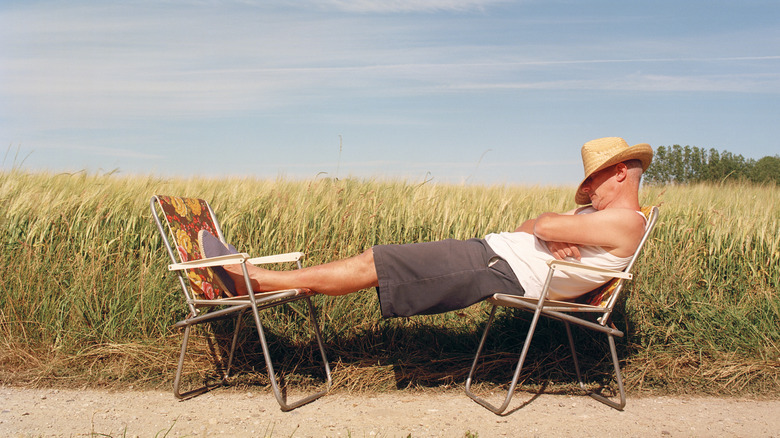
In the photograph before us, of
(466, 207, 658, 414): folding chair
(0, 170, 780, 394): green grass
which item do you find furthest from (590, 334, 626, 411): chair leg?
(0, 170, 780, 394): green grass

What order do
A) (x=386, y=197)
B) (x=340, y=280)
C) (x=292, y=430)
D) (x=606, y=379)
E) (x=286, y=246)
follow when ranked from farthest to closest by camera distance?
(x=386, y=197) < (x=286, y=246) < (x=606, y=379) < (x=340, y=280) < (x=292, y=430)

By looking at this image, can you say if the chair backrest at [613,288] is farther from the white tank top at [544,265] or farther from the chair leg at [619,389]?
the chair leg at [619,389]

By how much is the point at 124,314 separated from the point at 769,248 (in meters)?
3.60

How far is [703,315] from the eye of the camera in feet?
10.2

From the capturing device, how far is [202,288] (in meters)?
2.61

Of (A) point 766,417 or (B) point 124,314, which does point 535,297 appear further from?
(B) point 124,314

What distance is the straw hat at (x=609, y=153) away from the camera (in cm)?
253

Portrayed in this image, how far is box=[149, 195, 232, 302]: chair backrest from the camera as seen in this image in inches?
102

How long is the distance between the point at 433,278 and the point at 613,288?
0.82 meters

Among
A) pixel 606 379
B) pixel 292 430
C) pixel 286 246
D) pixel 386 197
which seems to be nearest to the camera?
pixel 292 430

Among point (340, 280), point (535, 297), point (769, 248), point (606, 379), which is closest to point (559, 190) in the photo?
point (769, 248)

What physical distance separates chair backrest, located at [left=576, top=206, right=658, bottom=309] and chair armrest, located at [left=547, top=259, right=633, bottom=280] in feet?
0.32

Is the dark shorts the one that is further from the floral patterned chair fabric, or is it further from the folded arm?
the floral patterned chair fabric

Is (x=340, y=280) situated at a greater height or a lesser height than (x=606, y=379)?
greater
